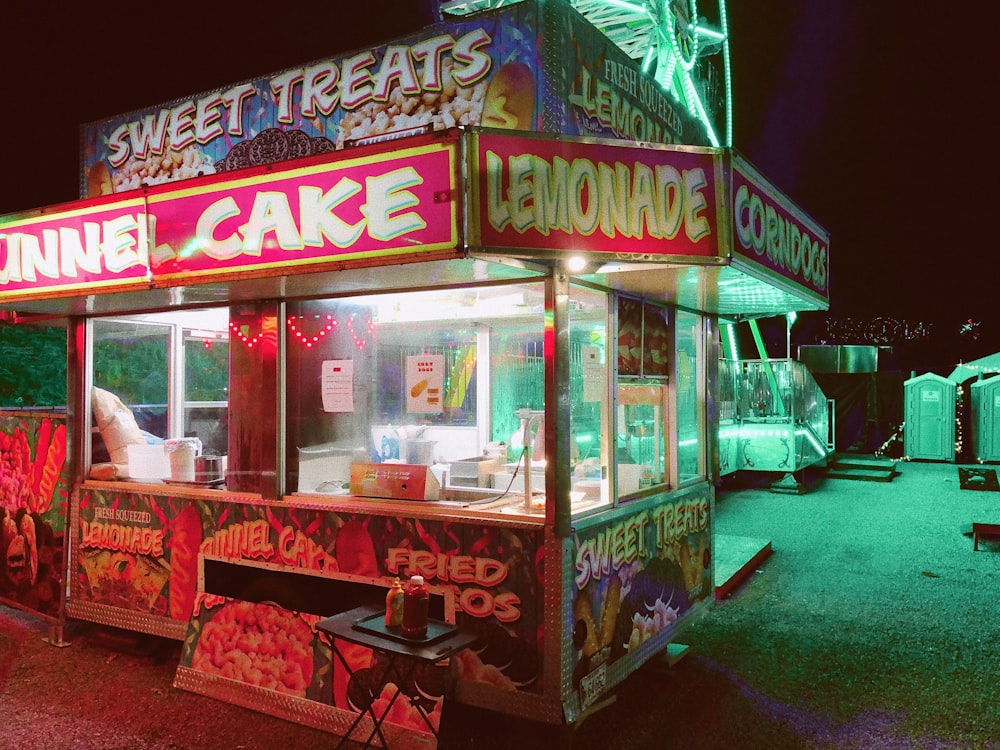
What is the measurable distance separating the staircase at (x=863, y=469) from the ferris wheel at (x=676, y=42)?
847 centimetres

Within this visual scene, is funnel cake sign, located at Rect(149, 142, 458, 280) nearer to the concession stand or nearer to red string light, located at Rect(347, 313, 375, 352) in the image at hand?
the concession stand

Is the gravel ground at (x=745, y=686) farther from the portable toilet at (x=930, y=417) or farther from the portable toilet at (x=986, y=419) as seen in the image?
the portable toilet at (x=986, y=419)

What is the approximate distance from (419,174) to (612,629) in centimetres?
324

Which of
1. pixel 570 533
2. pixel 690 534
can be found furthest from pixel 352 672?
pixel 690 534

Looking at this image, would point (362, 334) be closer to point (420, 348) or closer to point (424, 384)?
point (420, 348)

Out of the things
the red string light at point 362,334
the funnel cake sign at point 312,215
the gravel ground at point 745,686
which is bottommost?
the gravel ground at point 745,686

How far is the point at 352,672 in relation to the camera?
178 inches

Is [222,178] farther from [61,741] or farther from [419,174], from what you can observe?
[61,741]

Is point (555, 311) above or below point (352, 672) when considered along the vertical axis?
above

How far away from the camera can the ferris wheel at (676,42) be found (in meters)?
9.84

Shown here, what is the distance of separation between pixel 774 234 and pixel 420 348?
3.11 metres

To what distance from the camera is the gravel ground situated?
14.4 feet

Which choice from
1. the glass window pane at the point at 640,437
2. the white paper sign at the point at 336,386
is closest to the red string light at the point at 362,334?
the white paper sign at the point at 336,386

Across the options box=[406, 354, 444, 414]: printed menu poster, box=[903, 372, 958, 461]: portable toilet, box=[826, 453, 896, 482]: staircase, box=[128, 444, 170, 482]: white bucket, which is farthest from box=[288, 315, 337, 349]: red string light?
box=[903, 372, 958, 461]: portable toilet
